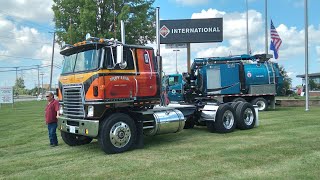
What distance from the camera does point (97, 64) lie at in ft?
32.1

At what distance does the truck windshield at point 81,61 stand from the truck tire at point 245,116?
237 inches

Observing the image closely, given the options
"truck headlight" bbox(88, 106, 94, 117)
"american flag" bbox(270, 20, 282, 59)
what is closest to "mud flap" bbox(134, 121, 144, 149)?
"truck headlight" bbox(88, 106, 94, 117)

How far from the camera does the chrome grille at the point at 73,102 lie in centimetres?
994

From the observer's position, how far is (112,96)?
9.85 metres

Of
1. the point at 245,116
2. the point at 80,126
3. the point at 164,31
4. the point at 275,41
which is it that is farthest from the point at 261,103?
the point at 80,126

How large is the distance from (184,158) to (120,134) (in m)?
1.93

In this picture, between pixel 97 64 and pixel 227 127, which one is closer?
pixel 97 64

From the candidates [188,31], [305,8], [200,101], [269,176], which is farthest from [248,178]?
[188,31]

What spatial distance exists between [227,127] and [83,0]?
19991 millimetres

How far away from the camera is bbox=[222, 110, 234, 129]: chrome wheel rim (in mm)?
13320

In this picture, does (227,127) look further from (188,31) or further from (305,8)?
(188,31)

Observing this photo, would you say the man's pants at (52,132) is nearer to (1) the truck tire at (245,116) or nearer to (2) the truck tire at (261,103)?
(1) the truck tire at (245,116)

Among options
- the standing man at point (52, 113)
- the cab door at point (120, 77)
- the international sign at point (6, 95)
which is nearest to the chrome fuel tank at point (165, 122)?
the cab door at point (120, 77)

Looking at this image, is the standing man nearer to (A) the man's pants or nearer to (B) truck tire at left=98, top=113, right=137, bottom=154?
(A) the man's pants
